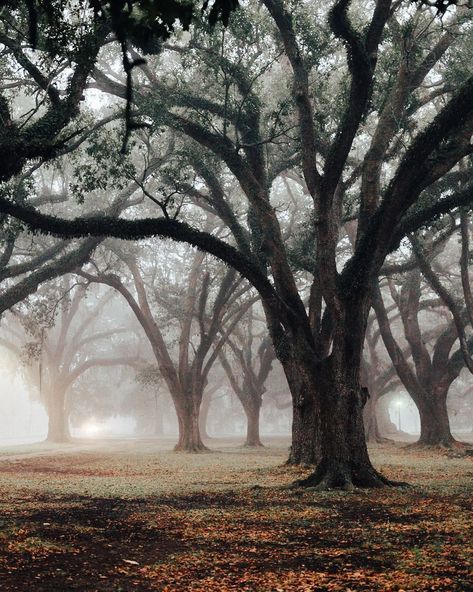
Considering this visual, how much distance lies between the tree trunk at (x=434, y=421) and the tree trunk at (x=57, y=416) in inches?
855

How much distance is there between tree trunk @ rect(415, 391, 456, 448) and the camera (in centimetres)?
2412

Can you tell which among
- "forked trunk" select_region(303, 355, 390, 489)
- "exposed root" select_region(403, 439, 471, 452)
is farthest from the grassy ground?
"exposed root" select_region(403, 439, 471, 452)

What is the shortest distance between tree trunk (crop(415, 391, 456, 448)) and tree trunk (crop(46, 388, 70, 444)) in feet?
71.3

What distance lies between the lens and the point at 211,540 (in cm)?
664

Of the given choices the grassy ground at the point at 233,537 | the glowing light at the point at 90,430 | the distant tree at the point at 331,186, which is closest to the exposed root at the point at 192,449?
the distant tree at the point at 331,186

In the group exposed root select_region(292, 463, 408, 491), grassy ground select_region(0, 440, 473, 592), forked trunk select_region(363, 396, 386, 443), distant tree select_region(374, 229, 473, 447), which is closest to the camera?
grassy ground select_region(0, 440, 473, 592)

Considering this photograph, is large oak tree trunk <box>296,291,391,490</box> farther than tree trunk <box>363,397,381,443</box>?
No

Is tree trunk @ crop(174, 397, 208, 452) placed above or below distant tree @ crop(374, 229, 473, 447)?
below

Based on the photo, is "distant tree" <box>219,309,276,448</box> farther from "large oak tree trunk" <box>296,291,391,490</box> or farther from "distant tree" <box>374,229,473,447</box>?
"large oak tree trunk" <box>296,291,391,490</box>

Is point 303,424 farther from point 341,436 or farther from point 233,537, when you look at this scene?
point 233,537

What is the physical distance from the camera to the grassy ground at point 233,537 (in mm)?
4906

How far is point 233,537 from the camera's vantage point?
6797mm

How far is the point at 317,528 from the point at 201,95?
42.8 feet

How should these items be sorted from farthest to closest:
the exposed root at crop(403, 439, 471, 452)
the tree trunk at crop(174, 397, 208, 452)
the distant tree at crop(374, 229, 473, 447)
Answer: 1. the tree trunk at crop(174, 397, 208, 452)
2. the distant tree at crop(374, 229, 473, 447)
3. the exposed root at crop(403, 439, 471, 452)
